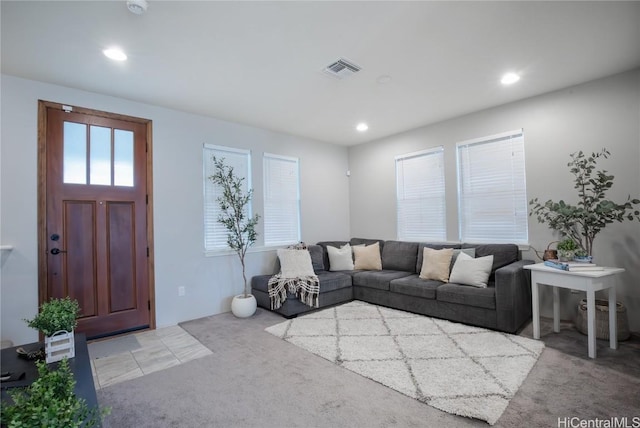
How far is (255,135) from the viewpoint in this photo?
459cm

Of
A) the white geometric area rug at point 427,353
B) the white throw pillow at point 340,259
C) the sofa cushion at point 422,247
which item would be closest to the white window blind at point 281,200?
the white throw pillow at point 340,259

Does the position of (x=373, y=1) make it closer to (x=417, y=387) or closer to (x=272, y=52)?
(x=272, y=52)

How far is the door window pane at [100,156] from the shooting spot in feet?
10.7

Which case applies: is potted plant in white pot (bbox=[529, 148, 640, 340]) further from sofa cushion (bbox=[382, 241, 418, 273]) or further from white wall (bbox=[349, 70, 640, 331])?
sofa cushion (bbox=[382, 241, 418, 273])

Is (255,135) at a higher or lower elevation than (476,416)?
higher

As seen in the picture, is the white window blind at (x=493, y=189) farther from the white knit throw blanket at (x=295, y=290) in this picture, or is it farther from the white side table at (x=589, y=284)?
the white knit throw blanket at (x=295, y=290)

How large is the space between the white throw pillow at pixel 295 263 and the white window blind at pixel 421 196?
5.72 ft

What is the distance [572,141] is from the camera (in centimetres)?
339

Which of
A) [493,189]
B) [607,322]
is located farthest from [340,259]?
[607,322]

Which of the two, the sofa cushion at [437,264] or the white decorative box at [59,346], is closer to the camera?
the white decorative box at [59,346]

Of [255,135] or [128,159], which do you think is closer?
[128,159]

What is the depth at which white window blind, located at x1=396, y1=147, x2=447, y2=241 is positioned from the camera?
460 cm

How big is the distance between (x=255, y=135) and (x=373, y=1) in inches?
115

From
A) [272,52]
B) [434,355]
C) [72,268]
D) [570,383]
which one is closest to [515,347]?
[570,383]
